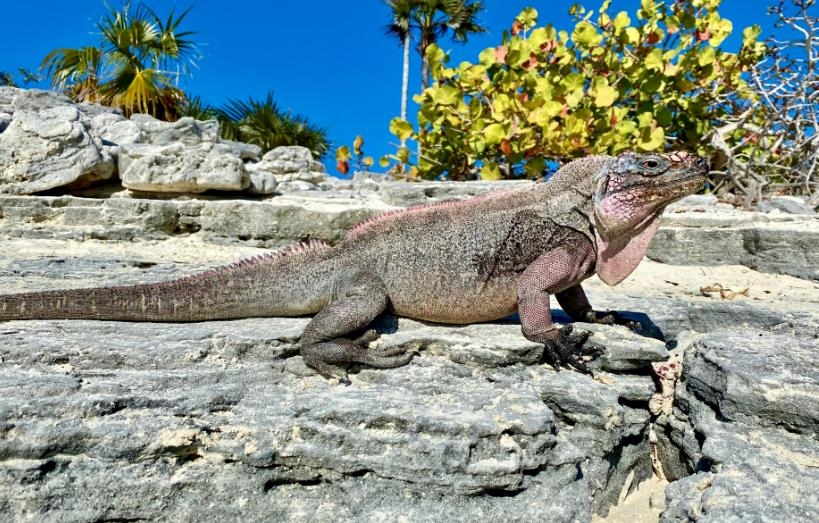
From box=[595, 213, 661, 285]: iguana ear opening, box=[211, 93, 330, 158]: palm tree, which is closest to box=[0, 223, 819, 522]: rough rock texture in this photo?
box=[595, 213, 661, 285]: iguana ear opening

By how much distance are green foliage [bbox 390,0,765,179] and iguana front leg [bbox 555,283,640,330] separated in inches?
144

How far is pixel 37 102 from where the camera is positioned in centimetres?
977

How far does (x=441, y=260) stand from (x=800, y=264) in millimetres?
3585

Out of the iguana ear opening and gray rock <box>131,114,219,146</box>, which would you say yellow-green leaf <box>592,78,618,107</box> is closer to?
the iguana ear opening

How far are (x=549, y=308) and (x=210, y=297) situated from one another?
1734 millimetres

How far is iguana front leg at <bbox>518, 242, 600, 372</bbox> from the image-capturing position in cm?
282

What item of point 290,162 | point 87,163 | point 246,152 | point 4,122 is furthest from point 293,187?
point 246,152

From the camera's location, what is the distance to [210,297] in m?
3.03

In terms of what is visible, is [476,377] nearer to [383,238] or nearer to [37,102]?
[383,238]

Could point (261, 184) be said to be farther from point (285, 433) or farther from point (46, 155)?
point (285, 433)

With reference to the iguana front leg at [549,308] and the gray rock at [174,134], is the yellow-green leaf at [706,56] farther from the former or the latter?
the gray rock at [174,134]

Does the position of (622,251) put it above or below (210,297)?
above

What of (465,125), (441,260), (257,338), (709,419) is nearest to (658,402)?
(709,419)

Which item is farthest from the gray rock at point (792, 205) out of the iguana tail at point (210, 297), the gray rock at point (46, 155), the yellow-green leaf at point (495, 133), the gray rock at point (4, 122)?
the gray rock at point (4, 122)
